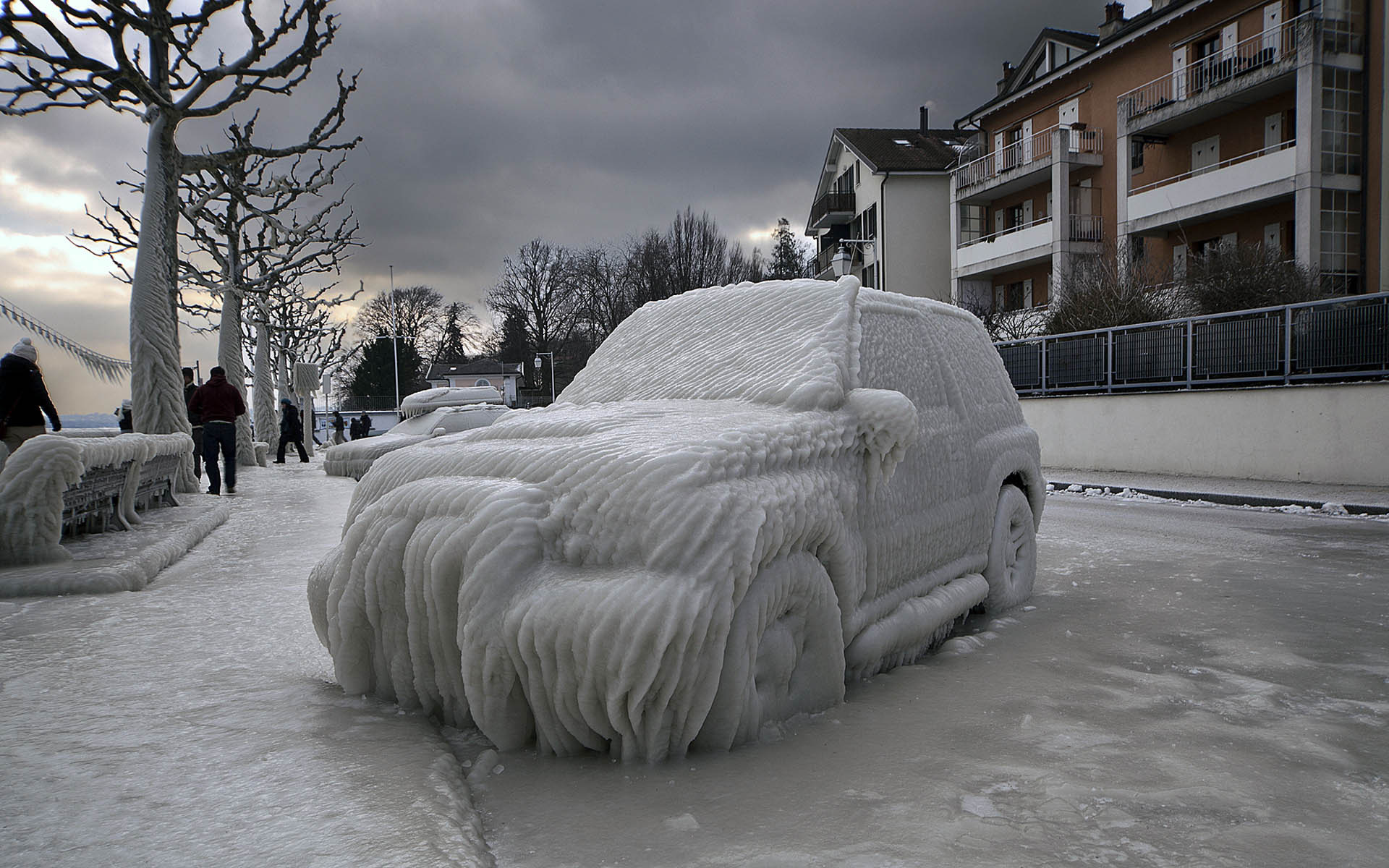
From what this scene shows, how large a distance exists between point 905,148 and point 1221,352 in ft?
92.2

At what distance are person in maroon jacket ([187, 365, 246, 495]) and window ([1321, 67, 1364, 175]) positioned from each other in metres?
22.4

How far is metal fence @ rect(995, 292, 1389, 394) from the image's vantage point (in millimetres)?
10570

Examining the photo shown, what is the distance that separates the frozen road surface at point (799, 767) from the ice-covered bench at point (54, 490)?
1.91 metres

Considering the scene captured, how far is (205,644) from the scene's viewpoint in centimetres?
382

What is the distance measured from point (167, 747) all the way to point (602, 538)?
1480 millimetres

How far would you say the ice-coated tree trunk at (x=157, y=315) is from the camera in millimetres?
12164

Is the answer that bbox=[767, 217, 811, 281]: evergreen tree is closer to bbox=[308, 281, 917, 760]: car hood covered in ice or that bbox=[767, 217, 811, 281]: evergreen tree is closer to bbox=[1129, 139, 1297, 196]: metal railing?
bbox=[1129, 139, 1297, 196]: metal railing

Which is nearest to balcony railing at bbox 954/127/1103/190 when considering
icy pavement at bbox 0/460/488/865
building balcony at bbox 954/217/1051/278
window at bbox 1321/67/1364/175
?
building balcony at bbox 954/217/1051/278

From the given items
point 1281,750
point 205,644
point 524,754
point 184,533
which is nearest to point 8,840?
point 524,754

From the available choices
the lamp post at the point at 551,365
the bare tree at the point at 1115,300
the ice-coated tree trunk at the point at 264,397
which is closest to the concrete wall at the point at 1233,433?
the bare tree at the point at 1115,300

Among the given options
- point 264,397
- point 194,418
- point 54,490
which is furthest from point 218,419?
point 264,397

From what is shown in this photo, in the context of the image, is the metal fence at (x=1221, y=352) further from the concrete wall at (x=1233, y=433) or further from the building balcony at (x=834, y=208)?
the building balcony at (x=834, y=208)

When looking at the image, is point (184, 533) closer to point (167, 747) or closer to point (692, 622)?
point (167, 747)

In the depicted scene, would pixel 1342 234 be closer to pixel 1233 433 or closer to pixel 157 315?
pixel 1233 433
